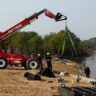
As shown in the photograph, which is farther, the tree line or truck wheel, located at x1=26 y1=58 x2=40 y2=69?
the tree line

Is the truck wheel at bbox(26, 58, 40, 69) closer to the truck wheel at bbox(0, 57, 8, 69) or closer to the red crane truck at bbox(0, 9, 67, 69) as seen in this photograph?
the red crane truck at bbox(0, 9, 67, 69)

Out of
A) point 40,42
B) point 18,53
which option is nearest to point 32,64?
point 18,53

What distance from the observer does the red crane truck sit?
32.9 metres

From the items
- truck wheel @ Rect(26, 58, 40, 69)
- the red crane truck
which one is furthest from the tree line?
truck wheel @ Rect(26, 58, 40, 69)

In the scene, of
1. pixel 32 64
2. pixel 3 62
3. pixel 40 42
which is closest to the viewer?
pixel 3 62

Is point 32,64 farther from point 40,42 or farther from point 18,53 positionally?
point 40,42

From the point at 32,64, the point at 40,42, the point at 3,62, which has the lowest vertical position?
the point at 32,64

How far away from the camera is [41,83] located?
23062mm

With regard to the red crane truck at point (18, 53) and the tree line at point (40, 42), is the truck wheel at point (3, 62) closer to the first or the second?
the red crane truck at point (18, 53)

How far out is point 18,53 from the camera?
1324 inches

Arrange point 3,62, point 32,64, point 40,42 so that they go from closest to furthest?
point 3,62 → point 32,64 → point 40,42

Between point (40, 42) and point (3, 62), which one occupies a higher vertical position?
point (40, 42)

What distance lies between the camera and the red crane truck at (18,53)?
32938mm

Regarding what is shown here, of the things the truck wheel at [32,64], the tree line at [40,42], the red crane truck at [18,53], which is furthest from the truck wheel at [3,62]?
the tree line at [40,42]
